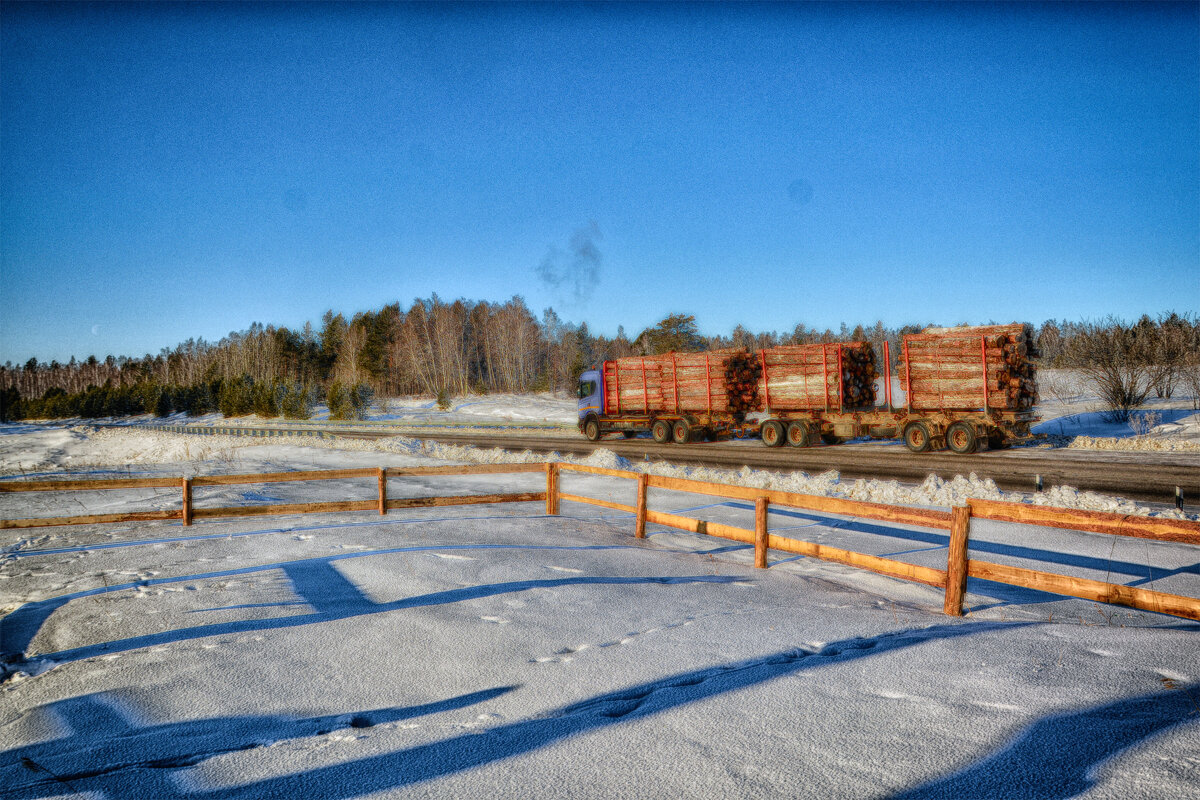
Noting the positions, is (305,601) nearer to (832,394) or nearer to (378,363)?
(832,394)

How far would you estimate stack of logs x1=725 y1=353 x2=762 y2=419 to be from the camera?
25578 mm

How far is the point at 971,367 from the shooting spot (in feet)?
62.4

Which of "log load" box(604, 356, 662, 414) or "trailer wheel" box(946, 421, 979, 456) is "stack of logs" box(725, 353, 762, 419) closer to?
"log load" box(604, 356, 662, 414)

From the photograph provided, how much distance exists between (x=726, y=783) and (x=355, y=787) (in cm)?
181

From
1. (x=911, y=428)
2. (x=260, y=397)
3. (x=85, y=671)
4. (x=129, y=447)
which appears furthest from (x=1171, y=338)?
(x=260, y=397)

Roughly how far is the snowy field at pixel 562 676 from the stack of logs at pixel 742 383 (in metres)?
17.0

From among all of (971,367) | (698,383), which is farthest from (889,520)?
(698,383)

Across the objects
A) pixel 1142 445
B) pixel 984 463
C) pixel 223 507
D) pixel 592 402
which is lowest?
pixel 984 463

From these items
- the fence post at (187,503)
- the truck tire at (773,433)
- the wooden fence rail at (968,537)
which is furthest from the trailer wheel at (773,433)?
the fence post at (187,503)

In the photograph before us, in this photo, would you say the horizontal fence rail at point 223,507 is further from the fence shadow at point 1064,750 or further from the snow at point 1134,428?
the snow at point 1134,428

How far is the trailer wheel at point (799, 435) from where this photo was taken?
22.8 meters

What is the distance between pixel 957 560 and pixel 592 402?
83.1 feet

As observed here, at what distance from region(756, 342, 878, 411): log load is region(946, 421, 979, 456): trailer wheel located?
12.3 ft

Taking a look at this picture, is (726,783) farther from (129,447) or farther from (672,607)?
(129,447)
